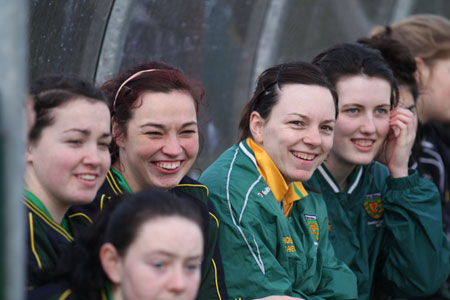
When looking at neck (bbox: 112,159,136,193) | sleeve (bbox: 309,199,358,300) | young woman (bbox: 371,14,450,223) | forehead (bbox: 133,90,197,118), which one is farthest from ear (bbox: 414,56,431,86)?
neck (bbox: 112,159,136,193)

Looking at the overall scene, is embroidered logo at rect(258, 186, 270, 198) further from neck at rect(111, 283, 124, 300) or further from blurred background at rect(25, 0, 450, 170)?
blurred background at rect(25, 0, 450, 170)

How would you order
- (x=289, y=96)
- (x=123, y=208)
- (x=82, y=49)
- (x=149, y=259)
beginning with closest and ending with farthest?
(x=149, y=259)
(x=123, y=208)
(x=289, y=96)
(x=82, y=49)

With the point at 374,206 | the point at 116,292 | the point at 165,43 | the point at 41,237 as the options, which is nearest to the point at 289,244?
the point at 374,206

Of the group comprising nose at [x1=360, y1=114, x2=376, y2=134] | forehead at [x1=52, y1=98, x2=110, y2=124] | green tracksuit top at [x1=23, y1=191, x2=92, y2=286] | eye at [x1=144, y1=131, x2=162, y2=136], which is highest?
forehead at [x1=52, y1=98, x2=110, y2=124]

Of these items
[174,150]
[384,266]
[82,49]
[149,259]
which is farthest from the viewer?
[384,266]

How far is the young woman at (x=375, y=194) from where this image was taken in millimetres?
3785

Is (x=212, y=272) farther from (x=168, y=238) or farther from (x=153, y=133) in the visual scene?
(x=168, y=238)

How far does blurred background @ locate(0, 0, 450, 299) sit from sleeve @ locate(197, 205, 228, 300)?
2.18 ft

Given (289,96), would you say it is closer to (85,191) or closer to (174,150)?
(174,150)

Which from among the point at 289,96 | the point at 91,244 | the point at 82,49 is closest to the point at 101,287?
the point at 91,244

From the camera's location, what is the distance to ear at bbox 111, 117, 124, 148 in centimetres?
297

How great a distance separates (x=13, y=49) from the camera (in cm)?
144

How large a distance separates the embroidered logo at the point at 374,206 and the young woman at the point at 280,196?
0.54 m

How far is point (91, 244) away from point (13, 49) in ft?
Answer: 3.26
